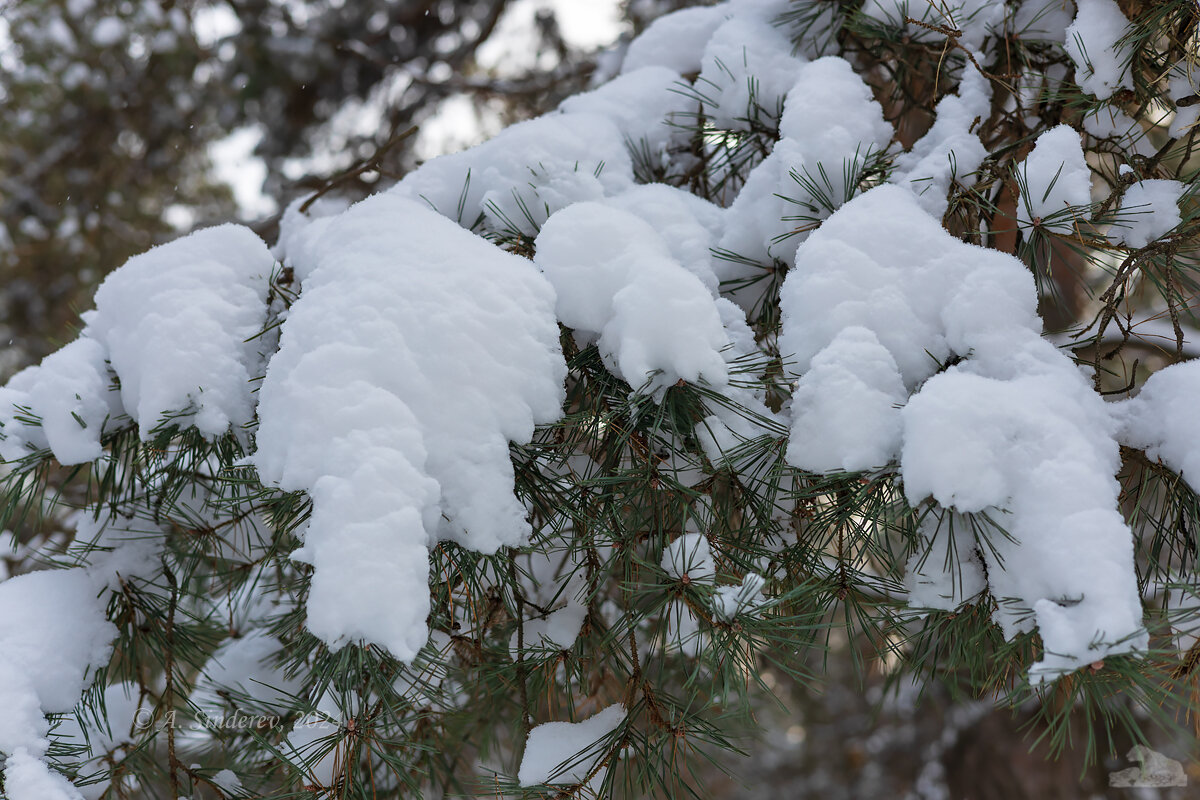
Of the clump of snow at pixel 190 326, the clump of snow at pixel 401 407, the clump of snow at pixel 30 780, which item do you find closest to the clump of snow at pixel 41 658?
the clump of snow at pixel 30 780

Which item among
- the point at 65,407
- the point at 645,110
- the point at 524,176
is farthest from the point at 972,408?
the point at 65,407

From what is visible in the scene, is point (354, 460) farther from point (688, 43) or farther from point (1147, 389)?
point (688, 43)

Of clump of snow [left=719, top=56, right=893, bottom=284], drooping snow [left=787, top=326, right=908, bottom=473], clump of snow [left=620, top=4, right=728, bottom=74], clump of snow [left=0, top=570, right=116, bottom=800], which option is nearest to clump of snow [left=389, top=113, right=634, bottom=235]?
clump of snow [left=719, top=56, right=893, bottom=284]

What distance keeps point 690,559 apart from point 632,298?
1.15 feet

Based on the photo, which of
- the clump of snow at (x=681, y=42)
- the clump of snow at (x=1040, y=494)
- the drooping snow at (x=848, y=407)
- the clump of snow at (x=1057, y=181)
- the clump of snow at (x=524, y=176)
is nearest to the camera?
the clump of snow at (x=1040, y=494)

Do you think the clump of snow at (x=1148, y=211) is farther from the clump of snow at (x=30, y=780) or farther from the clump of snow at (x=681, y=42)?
the clump of snow at (x=30, y=780)

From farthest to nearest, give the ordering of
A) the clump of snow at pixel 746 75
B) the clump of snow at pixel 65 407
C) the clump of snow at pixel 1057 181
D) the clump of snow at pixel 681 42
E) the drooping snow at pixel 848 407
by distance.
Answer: the clump of snow at pixel 681 42 → the clump of snow at pixel 746 75 → the clump of snow at pixel 65 407 → the clump of snow at pixel 1057 181 → the drooping snow at pixel 848 407

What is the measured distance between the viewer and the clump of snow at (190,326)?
1.05 metres

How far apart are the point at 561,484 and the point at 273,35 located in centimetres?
282

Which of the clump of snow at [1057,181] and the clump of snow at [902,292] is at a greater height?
the clump of snow at [1057,181]

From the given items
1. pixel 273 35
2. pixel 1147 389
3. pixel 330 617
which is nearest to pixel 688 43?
pixel 1147 389

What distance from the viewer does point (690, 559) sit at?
1004mm

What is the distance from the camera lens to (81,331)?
1278 millimetres

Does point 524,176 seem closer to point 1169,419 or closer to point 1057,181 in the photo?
point 1057,181
